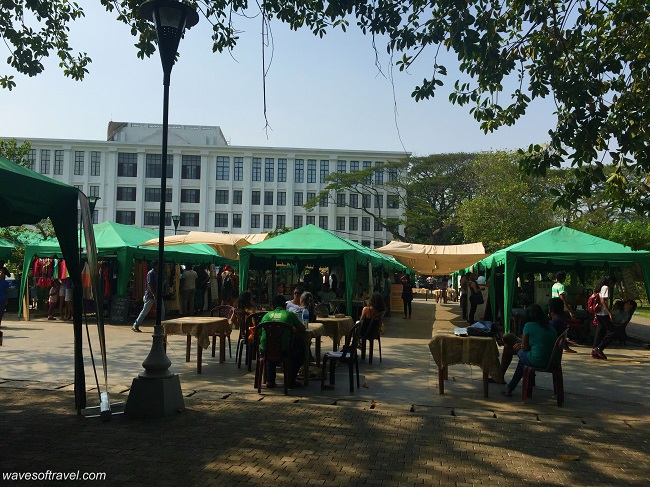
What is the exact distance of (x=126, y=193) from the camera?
69.1 meters

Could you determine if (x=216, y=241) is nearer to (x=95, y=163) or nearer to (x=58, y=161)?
(x=95, y=163)

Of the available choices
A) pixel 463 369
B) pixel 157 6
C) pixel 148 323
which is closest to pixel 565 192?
pixel 463 369

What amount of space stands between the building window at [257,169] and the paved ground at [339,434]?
62.8 meters

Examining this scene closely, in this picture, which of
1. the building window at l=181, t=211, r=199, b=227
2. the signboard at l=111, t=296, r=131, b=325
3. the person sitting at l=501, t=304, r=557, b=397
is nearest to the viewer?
the person sitting at l=501, t=304, r=557, b=397

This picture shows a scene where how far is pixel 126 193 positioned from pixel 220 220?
36.9ft

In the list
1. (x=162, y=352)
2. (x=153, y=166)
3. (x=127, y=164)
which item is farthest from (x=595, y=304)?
(x=127, y=164)

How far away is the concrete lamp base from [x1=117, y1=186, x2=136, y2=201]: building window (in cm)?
6646

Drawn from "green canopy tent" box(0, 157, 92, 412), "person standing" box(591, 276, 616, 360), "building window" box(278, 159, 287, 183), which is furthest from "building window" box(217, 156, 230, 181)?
"green canopy tent" box(0, 157, 92, 412)

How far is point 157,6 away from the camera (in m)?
6.03

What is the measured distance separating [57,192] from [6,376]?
383cm

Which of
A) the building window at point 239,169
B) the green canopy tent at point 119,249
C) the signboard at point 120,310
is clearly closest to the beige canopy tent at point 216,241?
the green canopy tent at point 119,249

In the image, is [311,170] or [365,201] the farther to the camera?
[311,170]

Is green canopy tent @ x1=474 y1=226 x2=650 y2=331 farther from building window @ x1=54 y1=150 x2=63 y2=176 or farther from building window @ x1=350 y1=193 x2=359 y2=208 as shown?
building window @ x1=54 y1=150 x2=63 y2=176

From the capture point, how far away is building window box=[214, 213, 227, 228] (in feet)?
231
